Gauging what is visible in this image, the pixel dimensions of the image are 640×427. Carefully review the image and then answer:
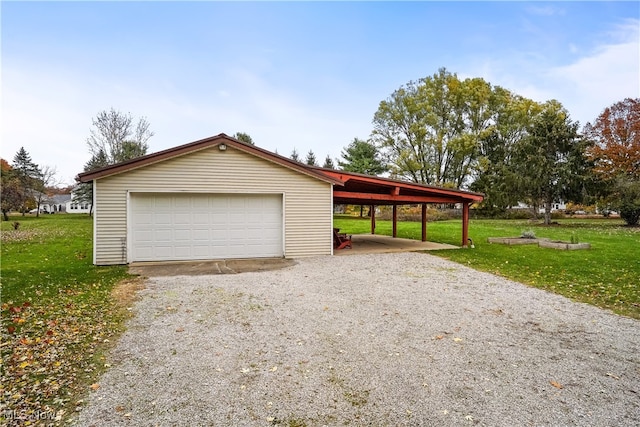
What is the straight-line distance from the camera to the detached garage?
9281 millimetres

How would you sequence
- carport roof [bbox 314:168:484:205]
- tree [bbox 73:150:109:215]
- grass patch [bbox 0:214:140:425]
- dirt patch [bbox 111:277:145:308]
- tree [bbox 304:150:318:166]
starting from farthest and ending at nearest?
1. tree [bbox 304:150:318:166]
2. tree [bbox 73:150:109:215]
3. carport roof [bbox 314:168:484:205]
4. dirt patch [bbox 111:277:145:308]
5. grass patch [bbox 0:214:140:425]

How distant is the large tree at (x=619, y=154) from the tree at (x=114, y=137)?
34933 millimetres

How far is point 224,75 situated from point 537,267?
50.1 ft

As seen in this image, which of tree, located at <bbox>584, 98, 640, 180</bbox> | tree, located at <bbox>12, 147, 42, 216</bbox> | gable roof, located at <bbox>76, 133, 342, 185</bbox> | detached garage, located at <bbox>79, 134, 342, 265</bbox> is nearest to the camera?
gable roof, located at <bbox>76, 133, 342, 185</bbox>

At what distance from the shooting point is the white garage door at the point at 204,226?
31.6 ft

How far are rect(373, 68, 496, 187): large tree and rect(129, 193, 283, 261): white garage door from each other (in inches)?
1011

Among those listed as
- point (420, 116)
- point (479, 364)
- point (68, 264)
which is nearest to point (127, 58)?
point (68, 264)

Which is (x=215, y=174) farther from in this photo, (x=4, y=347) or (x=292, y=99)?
(x=292, y=99)

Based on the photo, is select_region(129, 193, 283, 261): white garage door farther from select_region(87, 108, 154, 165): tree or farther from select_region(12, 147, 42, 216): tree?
select_region(12, 147, 42, 216): tree

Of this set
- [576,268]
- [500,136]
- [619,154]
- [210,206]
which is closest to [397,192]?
[576,268]

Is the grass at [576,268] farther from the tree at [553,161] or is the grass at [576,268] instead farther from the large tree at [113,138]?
the large tree at [113,138]

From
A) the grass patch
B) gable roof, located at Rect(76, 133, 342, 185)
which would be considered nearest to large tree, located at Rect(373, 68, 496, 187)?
gable roof, located at Rect(76, 133, 342, 185)

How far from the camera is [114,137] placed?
29516 mm

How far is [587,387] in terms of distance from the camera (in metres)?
3.01
